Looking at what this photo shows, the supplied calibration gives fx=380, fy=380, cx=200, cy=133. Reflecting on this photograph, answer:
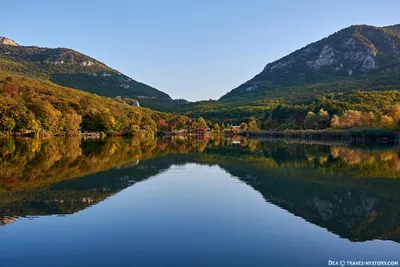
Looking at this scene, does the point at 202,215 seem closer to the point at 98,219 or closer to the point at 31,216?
the point at 98,219

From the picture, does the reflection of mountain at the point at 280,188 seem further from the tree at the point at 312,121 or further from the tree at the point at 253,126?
the tree at the point at 253,126

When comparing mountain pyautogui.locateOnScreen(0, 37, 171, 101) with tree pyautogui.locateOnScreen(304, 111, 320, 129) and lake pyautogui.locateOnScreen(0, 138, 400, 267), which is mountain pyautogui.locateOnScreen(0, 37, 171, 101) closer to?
tree pyautogui.locateOnScreen(304, 111, 320, 129)

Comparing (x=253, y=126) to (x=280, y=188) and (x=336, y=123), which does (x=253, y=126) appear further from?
(x=280, y=188)

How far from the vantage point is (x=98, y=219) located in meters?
11.4

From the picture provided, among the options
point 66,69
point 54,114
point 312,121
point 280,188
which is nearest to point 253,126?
point 312,121

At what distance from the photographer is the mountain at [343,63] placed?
162375mm

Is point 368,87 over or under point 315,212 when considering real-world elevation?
over

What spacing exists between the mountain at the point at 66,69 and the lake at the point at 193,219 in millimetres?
136218

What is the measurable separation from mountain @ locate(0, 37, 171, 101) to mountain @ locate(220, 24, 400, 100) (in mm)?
65976

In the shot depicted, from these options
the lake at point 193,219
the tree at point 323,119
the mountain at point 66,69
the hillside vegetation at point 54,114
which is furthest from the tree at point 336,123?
the mountain at point 66,69

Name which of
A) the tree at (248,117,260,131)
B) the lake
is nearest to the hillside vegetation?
the tree at (248,117,260,131)

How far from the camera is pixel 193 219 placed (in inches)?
460

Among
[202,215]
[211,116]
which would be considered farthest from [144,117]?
[202,215]

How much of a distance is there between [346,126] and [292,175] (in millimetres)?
69236
